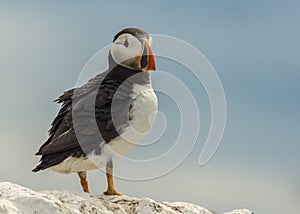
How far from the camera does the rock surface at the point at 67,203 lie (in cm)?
693

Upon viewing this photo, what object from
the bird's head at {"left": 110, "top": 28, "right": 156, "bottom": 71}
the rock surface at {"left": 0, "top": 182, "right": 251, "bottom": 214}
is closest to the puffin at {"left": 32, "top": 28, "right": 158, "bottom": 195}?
the bird's head at {"left": 110, "top": 28, "right": 156, "bottom": 71}

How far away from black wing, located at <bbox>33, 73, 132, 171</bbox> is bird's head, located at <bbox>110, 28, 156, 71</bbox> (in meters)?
0.48

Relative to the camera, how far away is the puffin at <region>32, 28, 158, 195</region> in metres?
9.38

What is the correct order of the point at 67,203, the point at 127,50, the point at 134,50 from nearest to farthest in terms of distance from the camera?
the point at 67,203, the point at 134,50, the point at 127,50

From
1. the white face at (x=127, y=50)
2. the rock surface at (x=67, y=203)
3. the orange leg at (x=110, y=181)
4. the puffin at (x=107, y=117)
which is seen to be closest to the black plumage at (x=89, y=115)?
the puffin at (x=107, y=117)

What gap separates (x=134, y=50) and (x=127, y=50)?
209 millimetres

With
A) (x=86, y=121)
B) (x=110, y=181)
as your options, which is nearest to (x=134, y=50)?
(x=86, y=121)

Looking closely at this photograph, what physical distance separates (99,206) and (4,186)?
1.36 meters

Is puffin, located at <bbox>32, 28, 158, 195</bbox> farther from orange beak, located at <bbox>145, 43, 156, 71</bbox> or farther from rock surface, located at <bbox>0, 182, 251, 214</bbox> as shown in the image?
rock surface, located at <bbox>0, 182, 251, 214</bbox>

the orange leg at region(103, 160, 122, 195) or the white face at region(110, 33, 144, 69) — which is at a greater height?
the white face at region(110, 33, 144, 69)

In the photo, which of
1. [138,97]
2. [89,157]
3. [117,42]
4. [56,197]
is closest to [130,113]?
[138,97]

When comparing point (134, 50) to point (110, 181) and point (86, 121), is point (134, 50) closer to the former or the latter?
point (86, 121)

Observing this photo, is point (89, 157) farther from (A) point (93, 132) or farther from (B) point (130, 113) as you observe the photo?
(B) point (130, 113)

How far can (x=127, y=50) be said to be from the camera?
34.1 ft
